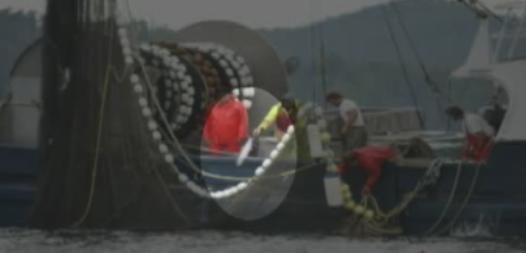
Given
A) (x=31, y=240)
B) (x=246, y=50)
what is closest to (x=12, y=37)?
(x=246, y=50)

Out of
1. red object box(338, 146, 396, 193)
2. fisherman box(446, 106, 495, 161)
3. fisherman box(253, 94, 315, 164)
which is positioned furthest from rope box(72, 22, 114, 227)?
fisherman box(446, 106, 495, 161)

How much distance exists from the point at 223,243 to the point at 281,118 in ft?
8.76

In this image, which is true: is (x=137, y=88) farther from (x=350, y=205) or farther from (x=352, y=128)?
(x=352, y=128)

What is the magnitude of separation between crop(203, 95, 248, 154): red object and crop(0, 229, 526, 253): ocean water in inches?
54.0

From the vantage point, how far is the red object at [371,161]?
154 ft

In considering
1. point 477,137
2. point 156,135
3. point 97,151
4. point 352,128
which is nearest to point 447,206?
point 477,137

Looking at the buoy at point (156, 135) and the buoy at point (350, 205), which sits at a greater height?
the buoy at point (156, 135)

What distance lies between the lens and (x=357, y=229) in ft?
156

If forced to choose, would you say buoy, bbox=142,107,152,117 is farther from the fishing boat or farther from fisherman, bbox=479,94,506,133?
fisherman, bbox=479,94,506,133

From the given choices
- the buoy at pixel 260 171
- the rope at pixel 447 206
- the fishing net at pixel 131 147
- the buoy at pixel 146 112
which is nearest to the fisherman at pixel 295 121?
the fishing net at pixel 131 147

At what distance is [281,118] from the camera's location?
156 ft

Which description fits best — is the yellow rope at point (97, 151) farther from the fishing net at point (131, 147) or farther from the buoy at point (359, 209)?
the buoy at point (359, 209)

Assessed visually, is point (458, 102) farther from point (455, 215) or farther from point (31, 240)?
point (31, 240)

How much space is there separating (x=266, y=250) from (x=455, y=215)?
378 cm
